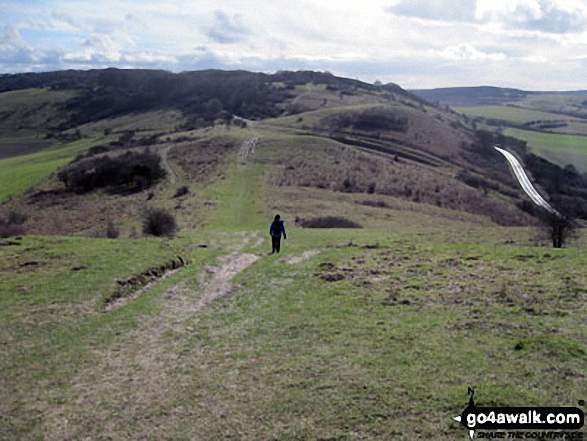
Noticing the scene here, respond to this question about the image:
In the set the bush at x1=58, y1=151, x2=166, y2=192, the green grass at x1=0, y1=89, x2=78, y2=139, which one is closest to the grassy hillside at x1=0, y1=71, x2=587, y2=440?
the bush at x1=58, y1=151, x2=166, y2=192

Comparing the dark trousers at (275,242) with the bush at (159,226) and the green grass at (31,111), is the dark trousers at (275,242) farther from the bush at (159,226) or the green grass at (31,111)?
the green grass at (31,111)

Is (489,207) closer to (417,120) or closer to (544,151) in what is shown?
(417,120)

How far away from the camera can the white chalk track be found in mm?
78938

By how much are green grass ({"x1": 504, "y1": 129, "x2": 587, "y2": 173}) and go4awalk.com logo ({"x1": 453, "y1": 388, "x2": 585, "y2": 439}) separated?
4742 inches

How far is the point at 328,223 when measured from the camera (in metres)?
40.6

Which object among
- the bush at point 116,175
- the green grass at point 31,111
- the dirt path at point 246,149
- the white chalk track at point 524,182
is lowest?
the white chalk track at point 524,182

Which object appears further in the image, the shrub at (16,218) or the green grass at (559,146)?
the green grass at (559,146)

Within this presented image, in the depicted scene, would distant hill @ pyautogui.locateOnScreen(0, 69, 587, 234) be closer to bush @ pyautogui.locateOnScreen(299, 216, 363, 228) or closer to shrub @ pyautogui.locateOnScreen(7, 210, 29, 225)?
shrub @ pyautogui.locateOnScreen(7, 210, 29, 225)

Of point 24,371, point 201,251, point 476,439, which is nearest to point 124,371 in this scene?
point 24,371

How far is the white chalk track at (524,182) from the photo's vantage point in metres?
78.9

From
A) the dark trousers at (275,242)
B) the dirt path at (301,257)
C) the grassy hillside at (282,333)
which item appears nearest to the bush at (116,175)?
the grassy hillside at (282,333)

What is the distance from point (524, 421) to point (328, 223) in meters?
32.4

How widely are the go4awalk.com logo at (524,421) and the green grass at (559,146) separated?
12046 cm

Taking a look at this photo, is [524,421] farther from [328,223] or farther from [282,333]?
[328,223]
